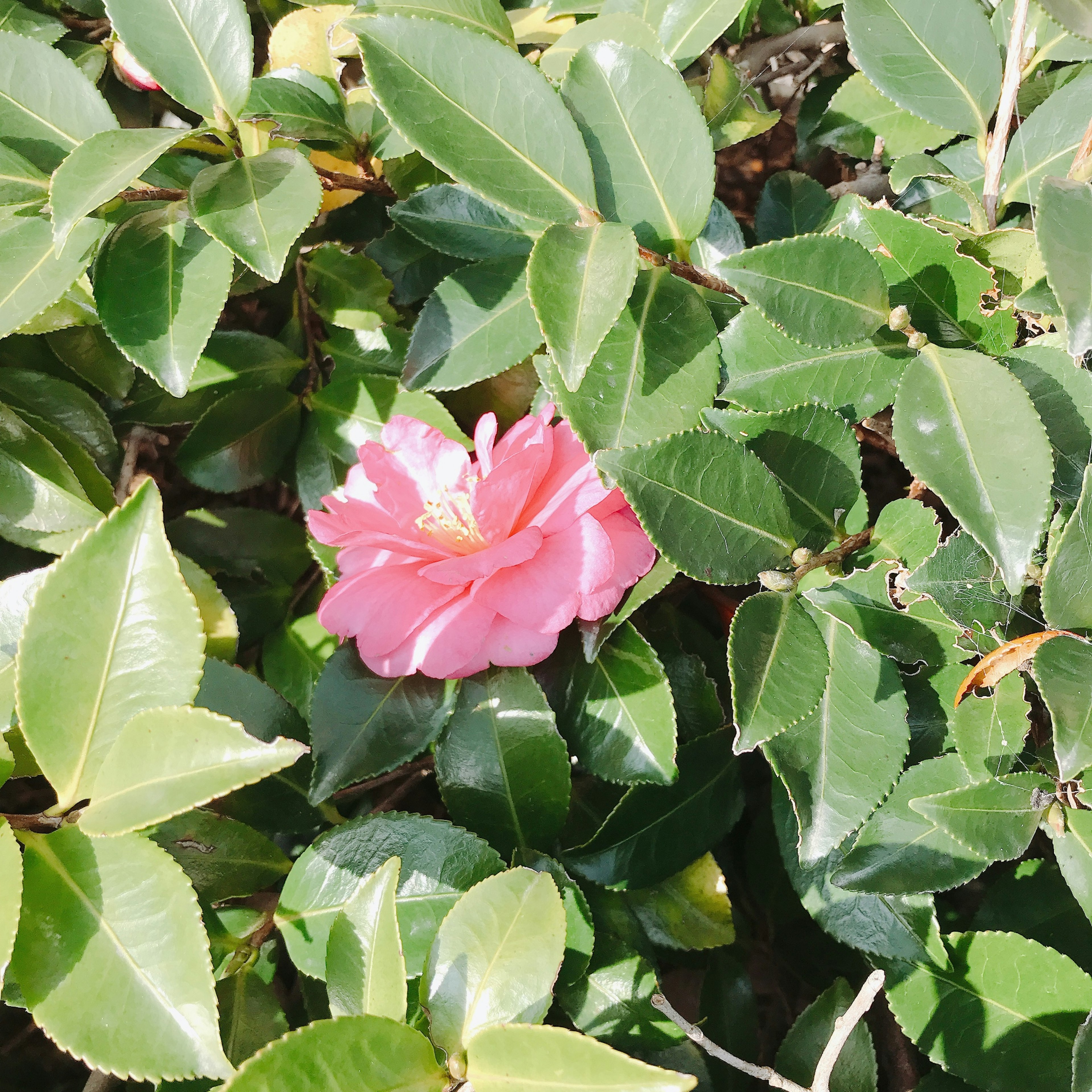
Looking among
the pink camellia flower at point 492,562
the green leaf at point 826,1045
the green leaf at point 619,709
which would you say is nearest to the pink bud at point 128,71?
the pink camellia flower at point 492,562

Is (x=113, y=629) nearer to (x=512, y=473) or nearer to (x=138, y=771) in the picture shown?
(x=138, y=771)

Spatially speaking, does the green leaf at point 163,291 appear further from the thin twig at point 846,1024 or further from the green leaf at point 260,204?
the thin twig at point 846,1024

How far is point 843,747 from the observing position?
0.70 metres

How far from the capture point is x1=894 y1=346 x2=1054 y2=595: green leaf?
577 mm

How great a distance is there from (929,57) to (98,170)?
74 cm

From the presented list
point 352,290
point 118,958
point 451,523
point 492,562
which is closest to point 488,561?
point 492,562

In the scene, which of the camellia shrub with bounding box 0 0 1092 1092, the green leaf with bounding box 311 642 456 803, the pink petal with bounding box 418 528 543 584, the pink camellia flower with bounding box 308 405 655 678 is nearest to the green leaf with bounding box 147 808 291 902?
the camellia shrub with bounding box 0 0 1092 1092

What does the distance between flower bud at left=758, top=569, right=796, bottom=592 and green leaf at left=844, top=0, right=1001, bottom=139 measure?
18.9 inches

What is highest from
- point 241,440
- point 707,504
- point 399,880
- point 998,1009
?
point 707,504

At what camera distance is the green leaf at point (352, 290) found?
1025 millimetres

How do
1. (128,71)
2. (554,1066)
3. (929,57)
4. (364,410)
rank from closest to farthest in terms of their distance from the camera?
(554,1066)
(929,57)
(364,410)
(128,71)

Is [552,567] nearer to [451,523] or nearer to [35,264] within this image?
[451,523]

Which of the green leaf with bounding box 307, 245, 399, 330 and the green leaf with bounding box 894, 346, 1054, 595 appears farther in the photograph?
the green leaf with bounding box 307, 245, 399, 330

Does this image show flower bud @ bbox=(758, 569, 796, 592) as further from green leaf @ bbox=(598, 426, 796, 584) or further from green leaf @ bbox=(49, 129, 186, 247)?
green leaf @ bbox=(49, 129, 186, 247)
